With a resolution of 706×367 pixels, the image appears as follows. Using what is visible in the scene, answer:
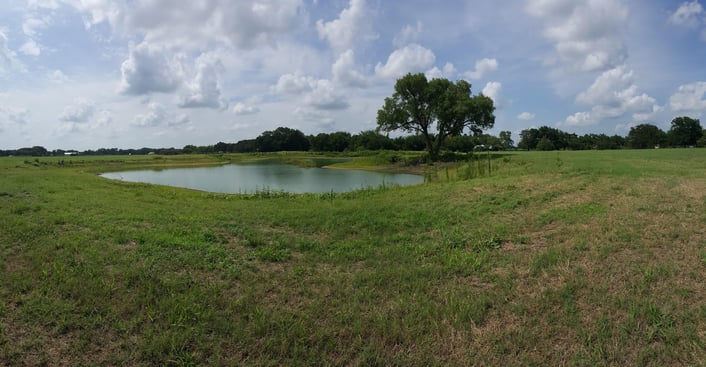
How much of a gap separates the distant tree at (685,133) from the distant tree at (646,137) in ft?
13.0

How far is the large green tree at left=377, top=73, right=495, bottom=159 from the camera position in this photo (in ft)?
146

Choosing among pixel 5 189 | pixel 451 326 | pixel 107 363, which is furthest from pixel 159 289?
pixel 5 189

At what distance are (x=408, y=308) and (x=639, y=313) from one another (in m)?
2.52

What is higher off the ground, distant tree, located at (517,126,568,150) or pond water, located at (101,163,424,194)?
distant tree, located at (517,126,568,150)

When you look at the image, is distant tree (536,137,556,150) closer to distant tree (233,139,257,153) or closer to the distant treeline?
the distant treeline

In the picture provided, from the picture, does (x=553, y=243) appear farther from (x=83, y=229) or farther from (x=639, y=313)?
(x=83, y=229)

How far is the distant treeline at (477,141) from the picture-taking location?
8100 centimetres

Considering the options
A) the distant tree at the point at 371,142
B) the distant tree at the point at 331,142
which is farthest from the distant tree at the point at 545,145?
the distant tree at the point at 331,142

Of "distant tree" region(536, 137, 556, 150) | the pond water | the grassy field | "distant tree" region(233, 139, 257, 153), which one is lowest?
the pond water

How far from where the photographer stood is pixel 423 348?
3639 mm

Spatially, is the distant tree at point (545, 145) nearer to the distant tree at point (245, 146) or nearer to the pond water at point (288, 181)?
the pond water at point (288, 181)

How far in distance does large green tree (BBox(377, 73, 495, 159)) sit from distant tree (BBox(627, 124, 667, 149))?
7072 cm

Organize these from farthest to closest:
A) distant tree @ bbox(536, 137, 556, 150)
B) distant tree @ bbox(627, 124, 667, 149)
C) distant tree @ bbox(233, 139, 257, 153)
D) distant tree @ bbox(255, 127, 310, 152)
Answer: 1. distant tree @ bbox(233, 139, 257, 153)
2. distant tree @ bbox(255, 127, 310, 152)
3. distant tree @ bbox(536, 137, 556, 150)
4. distant tree @ bbox(627, 124, 667, 149)

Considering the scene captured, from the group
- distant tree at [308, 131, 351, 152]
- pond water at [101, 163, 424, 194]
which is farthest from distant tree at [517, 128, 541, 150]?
pond water at [101, 163, 424, 194]
